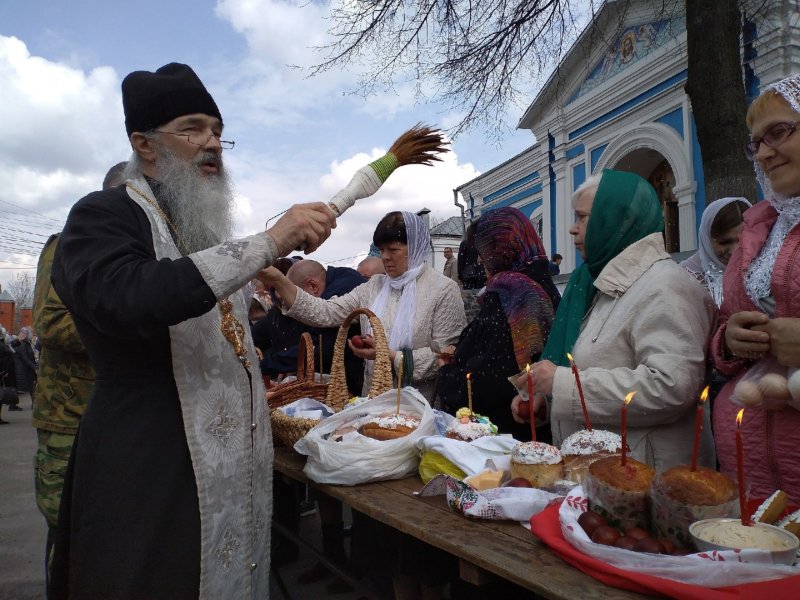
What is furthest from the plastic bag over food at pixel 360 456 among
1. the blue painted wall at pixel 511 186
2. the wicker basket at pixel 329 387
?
the blue painted wall at pixel 511 186

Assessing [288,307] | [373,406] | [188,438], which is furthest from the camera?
[288,307]

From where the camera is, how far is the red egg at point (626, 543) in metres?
1.13

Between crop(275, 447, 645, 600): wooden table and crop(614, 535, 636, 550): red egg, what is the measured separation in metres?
0.09

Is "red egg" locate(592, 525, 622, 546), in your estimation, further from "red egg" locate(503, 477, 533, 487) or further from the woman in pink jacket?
the woman in pink jacket

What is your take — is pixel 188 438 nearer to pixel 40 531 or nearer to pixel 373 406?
pixel 373 406

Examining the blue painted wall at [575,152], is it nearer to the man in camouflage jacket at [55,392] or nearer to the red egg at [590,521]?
the man in camouflage jacket at [55,392]

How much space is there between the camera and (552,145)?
14.3 meters

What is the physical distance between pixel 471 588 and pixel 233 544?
0.89 metres

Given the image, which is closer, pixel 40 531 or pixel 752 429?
pixel 752 429

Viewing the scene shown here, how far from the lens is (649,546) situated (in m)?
1.11

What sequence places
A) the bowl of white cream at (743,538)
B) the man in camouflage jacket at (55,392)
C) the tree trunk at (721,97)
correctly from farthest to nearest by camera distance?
the tree trunk at (721,97)
the man in camouflage jacket at (55,392)
the bowl of white cream at (743,538)

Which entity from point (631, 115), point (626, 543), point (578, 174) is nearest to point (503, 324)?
Answer: point (626, 543)

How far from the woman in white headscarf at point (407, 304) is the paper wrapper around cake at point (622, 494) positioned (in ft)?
5.43

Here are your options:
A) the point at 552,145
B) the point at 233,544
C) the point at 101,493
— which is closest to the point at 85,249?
the point at 101,493
